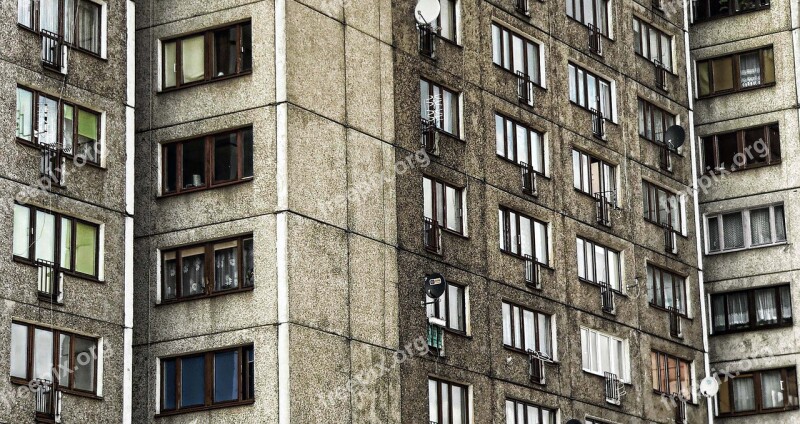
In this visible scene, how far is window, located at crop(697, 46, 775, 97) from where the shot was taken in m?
77.9

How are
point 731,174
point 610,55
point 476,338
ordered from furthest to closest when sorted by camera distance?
1. point 731,174
2. point 610,55
3. point 476,338

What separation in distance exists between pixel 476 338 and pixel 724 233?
67.8 feet

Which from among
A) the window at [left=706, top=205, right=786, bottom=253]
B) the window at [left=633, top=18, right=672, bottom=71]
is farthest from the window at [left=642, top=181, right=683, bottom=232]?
the window at [left=633, top=18, right=672, bottom=71]

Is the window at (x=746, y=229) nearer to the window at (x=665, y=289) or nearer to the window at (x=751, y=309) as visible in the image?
the window at (x=751, y=309)

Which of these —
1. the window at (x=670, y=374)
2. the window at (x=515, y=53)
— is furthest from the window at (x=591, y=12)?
the window at (x=670, y=374)

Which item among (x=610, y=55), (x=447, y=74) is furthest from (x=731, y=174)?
(x=447, y=74)

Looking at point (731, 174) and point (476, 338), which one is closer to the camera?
point (476, 338)

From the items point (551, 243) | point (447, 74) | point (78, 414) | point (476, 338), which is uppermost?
point (447, 74)

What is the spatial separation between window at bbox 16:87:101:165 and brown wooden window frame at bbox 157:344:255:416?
21.4 feet

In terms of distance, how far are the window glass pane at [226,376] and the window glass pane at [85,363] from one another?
4.15m

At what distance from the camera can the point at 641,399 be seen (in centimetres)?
6906

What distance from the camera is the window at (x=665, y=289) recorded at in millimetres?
71750

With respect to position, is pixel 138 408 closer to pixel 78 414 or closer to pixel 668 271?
pixel 78 414

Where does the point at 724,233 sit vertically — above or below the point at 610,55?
below
